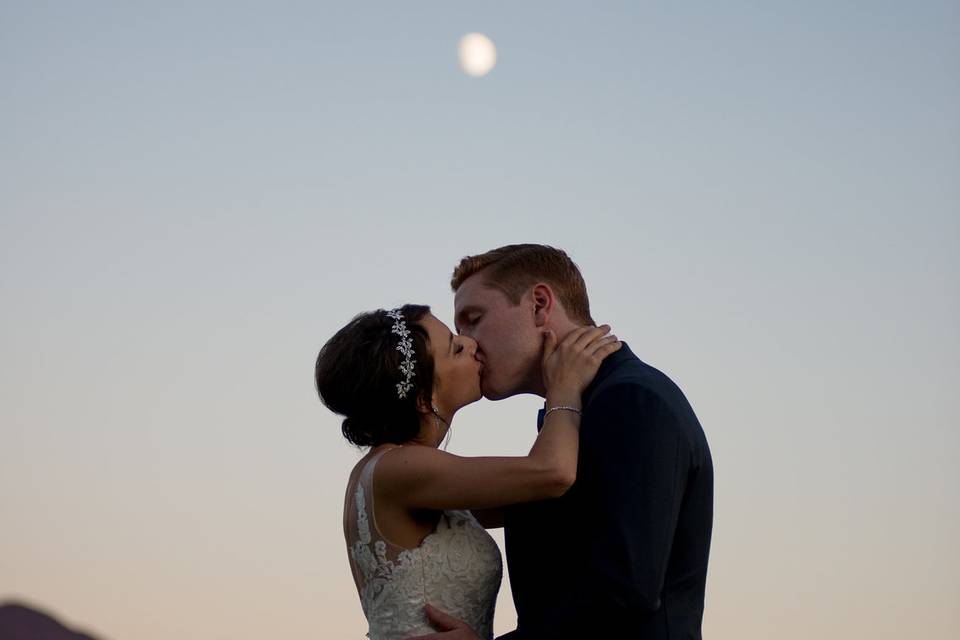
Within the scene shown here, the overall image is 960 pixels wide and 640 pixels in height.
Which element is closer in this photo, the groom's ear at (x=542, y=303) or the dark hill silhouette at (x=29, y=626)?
the dark hill silhouette at (x=29, y=626)

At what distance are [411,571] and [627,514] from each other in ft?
4.81

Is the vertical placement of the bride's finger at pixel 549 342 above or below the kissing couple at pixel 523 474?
above

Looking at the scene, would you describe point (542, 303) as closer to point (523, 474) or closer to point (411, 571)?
point (523, 474)

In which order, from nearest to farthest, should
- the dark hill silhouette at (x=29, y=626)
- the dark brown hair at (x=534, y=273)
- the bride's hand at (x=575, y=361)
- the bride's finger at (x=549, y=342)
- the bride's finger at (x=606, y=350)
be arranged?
the dark hill silhouette at (x=29, y=626) < the bride's hand at (x=575, y=361) < the bride's finger at (x=606, y=350) < the bride's finger at (x=549, y=342) < the dark brown hair at (x=534, y=273)

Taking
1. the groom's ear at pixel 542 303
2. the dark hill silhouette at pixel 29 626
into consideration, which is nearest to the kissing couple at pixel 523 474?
the groom's ear at pixel 542 303

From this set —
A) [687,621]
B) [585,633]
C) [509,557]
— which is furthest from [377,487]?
[687,621]

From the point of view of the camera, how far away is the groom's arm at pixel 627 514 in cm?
396

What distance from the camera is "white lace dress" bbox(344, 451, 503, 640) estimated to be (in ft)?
16.3

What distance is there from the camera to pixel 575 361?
4.79 metres

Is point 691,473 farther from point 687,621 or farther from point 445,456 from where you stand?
point 445,456

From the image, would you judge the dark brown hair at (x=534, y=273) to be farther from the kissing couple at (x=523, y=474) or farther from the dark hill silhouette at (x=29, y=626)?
the dark hill silhouette at (x=29, y=626)

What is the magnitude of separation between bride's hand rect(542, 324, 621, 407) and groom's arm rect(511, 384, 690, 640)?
403mm

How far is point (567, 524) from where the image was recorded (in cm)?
445

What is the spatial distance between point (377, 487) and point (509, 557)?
0.74 metres
